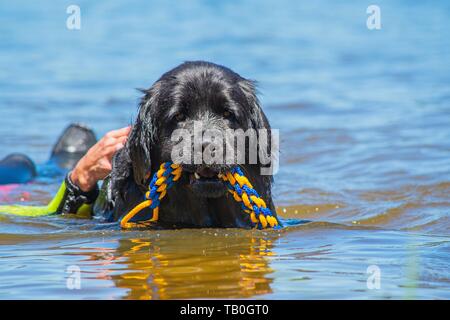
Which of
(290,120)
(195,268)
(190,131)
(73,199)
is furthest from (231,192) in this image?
(290,120)

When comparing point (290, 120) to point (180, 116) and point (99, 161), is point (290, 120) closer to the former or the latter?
point (99, 161)

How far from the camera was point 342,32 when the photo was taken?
891 inches

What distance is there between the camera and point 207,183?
5.55m

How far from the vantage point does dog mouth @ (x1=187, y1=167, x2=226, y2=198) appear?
218 inches

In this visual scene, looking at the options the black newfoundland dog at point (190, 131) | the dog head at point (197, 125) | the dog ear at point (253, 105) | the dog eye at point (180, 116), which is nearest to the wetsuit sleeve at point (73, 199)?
the black newfoundland dog at point (190, 131)

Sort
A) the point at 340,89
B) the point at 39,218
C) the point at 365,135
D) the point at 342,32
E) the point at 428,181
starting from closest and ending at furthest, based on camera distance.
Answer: the point at 39,218 → the point at 428,181 → the point at 365,135 → the point at 340,89 → the point at 342,32

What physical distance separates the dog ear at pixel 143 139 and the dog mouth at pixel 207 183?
47 centimetres

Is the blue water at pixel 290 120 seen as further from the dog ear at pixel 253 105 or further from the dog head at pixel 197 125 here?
the dog ear at pixel 253 105

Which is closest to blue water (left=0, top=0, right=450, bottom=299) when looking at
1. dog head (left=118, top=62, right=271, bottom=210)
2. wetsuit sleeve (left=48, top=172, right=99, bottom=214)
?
wetsuit sleeve (left=48, top=172, right=99, bottom=214)

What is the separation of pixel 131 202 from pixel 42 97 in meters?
10.3

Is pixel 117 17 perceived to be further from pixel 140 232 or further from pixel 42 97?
pixel 140 232

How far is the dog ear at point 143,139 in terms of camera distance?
5.93 m

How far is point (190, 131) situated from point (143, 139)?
1.45ft
